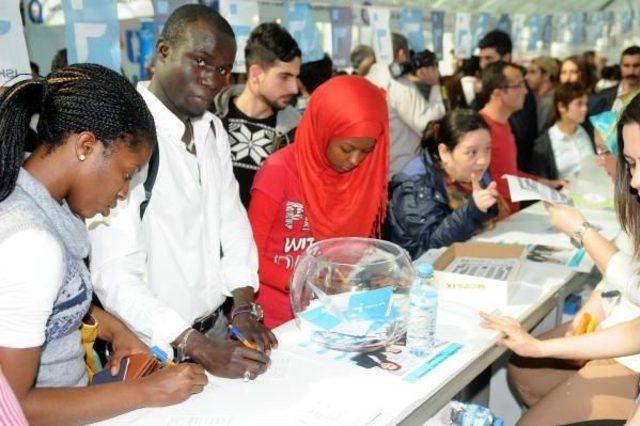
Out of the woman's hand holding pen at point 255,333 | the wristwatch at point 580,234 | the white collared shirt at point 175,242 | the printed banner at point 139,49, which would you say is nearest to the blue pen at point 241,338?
the woman's hand holding pen at point 255,333

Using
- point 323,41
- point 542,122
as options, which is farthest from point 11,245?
point 542,122

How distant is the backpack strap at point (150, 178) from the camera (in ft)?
5.60

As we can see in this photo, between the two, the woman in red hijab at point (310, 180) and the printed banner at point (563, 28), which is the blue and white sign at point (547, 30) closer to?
the printed banner at point (563, 28)

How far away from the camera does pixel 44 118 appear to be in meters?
1.31

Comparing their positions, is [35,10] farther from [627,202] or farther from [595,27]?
[595,27]

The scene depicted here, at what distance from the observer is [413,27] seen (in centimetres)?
579

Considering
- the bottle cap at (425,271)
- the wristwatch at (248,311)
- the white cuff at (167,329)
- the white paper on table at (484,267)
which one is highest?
the bottle cap at (425,271)

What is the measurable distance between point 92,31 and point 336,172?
1.12m

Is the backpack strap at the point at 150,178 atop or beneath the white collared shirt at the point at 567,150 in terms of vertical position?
atop

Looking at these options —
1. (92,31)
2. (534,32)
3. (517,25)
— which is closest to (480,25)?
(517,25)

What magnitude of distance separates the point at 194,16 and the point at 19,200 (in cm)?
92

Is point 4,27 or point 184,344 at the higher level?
point 4,27

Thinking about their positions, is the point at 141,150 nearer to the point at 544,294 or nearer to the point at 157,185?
the point at 157,185

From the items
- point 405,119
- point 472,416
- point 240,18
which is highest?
point 240,18
